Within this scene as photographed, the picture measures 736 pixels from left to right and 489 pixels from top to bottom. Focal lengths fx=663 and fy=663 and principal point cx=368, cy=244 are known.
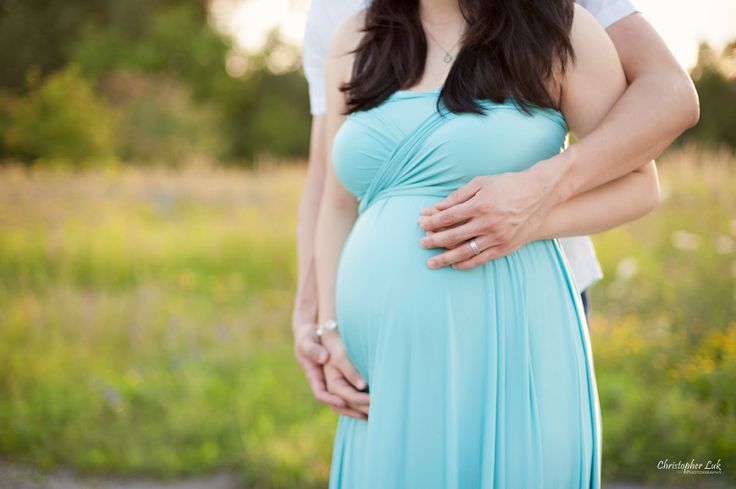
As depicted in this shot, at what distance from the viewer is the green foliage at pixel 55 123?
62.5 feet

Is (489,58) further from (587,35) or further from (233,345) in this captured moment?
(233,345)

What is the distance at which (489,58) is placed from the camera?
175 centimetres

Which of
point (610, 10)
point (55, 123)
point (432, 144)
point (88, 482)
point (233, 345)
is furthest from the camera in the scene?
point (55, 123)

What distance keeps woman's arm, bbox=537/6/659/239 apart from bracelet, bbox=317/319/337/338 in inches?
27.0

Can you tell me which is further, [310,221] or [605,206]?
[310,221]

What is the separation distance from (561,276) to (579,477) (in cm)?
51

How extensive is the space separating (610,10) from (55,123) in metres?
20.9

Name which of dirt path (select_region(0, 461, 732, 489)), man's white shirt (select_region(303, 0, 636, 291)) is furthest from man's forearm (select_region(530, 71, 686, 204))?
dirt path (select_region(0, 461, 732, 489))

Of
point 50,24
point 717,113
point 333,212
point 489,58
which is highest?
point 50,24

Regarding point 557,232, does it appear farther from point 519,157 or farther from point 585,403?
point 585,403

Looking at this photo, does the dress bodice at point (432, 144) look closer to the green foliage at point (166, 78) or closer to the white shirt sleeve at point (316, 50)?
the white shirt sleeve at point (316, 50)

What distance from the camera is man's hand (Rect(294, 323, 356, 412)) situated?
6.28 ft

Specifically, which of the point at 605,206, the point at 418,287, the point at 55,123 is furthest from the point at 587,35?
the point at 55,123

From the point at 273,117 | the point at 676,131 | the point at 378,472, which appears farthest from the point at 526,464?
the point at 273,117
